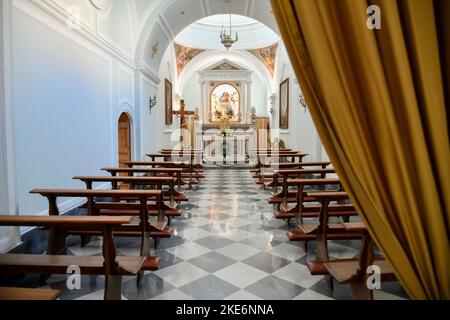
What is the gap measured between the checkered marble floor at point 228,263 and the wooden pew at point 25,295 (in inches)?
46.7

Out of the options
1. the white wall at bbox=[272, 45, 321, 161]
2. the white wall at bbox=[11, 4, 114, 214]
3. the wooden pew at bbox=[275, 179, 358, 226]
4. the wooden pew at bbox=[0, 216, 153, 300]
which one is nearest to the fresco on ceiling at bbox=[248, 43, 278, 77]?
the white wall at bbox=[272, 45, 321, 161]

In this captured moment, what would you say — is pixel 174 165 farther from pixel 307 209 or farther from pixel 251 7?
pixel 251 7

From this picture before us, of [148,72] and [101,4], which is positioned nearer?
[101,4]

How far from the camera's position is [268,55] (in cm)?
1502

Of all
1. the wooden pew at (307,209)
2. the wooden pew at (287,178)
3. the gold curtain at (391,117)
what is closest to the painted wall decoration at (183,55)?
the wooden pew at (287,178)

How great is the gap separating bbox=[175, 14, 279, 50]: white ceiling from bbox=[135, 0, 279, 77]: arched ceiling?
179 inches

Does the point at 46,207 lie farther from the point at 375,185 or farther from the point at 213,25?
the point at 213,25

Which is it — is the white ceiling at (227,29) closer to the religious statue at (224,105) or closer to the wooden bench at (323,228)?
the religious statue at (224,105)

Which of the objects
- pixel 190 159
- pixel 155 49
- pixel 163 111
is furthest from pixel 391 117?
pixel 163 111

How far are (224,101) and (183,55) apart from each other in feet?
→ 12.1

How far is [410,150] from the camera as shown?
123cm
